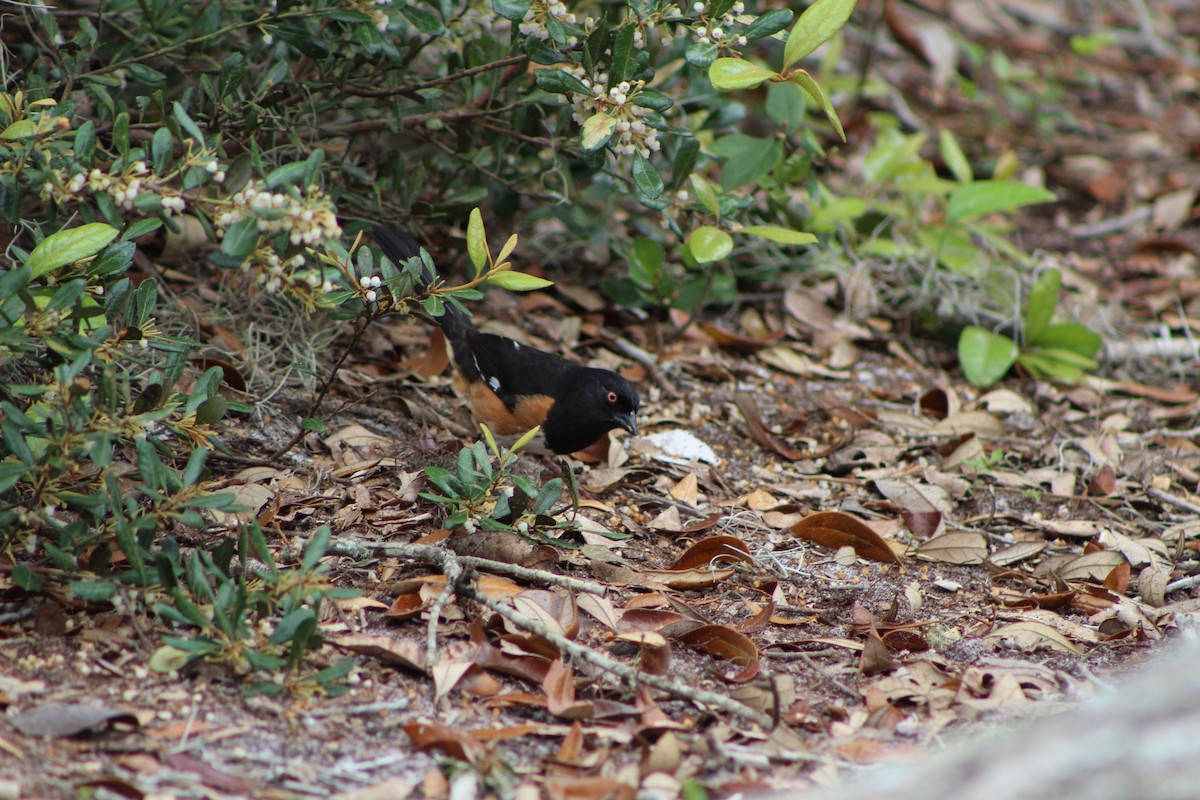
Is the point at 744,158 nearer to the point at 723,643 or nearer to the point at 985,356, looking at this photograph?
the point at 985,356

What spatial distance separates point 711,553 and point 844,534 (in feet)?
1.60

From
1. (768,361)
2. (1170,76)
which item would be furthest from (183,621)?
(1170,76)

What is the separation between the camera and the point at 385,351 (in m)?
4.26

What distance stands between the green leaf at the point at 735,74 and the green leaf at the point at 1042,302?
2.55 metres

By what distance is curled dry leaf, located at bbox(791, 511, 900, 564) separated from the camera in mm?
3361

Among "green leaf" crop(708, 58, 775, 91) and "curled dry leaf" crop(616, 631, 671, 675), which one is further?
"green leaf" crop(708, 58, 775, 91)

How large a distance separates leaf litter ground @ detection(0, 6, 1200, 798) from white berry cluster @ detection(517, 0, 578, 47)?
1318mm

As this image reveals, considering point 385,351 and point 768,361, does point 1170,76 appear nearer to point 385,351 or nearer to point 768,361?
point 768,361

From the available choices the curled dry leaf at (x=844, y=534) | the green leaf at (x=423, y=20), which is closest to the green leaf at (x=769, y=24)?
the green leaf at (x=423, y=20)

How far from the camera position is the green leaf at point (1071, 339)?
478 centimetres

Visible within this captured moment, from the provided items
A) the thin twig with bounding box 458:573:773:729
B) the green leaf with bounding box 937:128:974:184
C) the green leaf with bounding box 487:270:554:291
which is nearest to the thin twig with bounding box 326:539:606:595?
the thin twig with bounding box 458:573:773:729

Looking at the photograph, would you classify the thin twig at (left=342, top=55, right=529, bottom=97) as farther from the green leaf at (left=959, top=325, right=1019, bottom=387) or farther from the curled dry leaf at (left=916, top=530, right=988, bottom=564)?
the green leaf at (left=959, top=325, right=1019, bottom=387)

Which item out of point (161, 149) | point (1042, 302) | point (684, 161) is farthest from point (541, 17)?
point (1042, 302)

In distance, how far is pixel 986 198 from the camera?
521 cm
